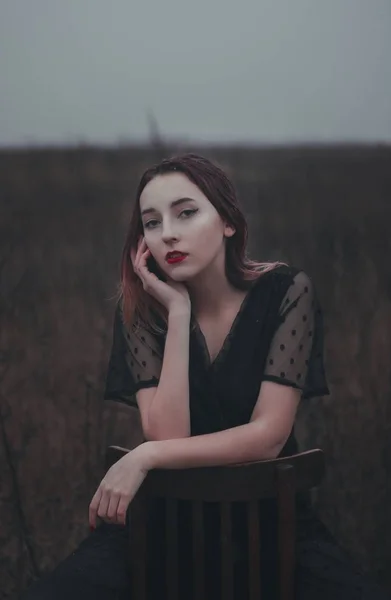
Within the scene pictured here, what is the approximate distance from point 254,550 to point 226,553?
0.05 m

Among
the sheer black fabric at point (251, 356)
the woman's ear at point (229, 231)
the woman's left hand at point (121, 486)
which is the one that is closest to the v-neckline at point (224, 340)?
the sheer black fabric at point (251, 356)

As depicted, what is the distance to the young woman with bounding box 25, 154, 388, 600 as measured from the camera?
58.4 inches

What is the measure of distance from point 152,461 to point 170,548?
0.55ft

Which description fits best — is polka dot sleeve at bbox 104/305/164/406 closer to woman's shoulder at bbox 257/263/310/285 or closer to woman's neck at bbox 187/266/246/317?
woman's neck at bbox 187/266/246/317

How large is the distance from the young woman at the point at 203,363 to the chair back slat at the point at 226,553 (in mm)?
53

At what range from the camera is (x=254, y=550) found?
56.7 inches

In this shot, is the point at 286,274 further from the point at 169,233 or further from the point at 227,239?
the point at 169,233

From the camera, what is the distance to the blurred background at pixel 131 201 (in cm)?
191

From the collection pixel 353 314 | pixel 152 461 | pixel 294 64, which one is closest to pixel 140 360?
pixel 152 461

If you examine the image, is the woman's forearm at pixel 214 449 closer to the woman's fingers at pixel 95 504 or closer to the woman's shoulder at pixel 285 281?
the woman's fingers at pixel 95 504

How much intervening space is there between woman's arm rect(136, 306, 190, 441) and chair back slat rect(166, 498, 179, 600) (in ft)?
0.47

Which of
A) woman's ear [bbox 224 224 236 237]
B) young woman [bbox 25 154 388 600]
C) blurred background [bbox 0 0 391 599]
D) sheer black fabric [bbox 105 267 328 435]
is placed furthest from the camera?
blurred background [bbox 0 0 391 599]

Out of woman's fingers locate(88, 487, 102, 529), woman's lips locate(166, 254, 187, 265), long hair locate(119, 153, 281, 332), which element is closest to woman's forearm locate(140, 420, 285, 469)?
woman's fingers locate(88, 487, 102, 529)

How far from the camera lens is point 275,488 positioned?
1.38 metres
